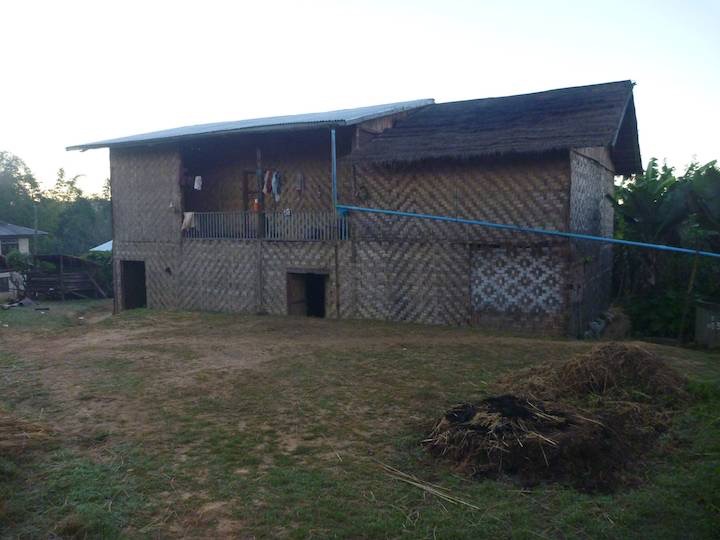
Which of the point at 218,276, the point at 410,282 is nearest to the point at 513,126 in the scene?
the point at 410,282

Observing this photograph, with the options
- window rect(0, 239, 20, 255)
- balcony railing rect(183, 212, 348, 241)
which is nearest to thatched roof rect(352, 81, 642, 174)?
balcony railing rect(183, 212, 348, 241)

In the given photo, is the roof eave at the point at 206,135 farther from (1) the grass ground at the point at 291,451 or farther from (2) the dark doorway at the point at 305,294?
(1) the grass ground at the point at 291,451

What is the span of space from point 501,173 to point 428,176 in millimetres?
1481

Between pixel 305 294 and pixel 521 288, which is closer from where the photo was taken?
pixel 521 288

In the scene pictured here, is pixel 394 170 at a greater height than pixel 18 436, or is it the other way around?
pixel 394 170

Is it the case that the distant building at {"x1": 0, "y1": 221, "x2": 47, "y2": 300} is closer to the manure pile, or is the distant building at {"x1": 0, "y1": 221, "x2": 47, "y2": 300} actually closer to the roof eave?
the roof eave

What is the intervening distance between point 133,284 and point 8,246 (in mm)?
17853

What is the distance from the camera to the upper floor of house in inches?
427

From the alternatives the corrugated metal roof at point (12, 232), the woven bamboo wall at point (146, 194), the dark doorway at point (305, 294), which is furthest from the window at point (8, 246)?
the dark doorway at point (305, 294)

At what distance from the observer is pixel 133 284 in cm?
1695

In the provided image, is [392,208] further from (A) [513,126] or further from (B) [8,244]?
(B) [8,244]

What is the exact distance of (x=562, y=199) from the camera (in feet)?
34.8

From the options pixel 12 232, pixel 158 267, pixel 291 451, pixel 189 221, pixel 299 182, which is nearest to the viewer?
pixel 291 451

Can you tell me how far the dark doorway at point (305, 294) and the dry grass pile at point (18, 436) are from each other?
814 cm
